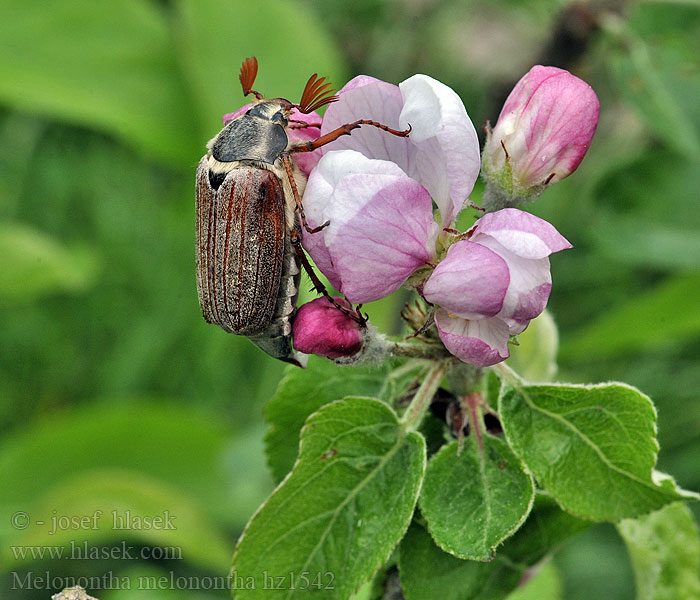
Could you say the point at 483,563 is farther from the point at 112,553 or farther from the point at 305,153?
the point at 112,553

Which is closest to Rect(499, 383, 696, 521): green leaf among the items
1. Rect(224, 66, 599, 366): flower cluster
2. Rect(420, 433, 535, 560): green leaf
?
Rect(420, 433, 535, 560): green leaf

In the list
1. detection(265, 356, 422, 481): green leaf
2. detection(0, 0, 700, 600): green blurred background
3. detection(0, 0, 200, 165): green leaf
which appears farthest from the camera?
detection(0, 0, 200, 165): green leaf

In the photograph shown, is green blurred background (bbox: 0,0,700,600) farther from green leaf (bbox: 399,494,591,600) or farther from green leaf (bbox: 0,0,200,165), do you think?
green leaf (bbox: 399,494,591,600)

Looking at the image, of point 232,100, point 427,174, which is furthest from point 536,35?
point 427,174

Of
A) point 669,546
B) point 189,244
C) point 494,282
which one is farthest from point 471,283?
point 189,244

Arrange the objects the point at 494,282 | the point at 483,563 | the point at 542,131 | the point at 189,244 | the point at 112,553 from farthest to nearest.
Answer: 1. the point at 189,244
2. the point at 112,553
3. the point at 483,563
4. the point at 542,131
5. the point at 494,282

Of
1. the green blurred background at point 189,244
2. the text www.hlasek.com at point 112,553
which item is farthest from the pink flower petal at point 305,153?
the text www.hlasek.com at point 112,553
